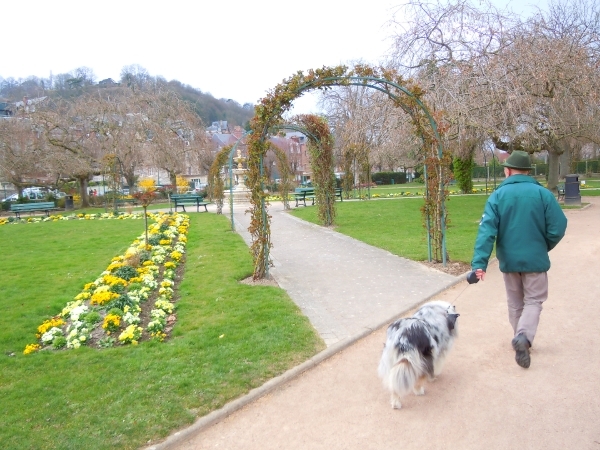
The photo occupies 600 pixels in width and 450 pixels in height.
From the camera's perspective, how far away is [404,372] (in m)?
3.58

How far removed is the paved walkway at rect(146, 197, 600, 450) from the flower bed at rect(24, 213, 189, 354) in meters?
2.05

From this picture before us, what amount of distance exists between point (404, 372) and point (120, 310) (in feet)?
13.9

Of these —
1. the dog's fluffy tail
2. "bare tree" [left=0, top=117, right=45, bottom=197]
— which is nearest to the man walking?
the dog's fluffy tail

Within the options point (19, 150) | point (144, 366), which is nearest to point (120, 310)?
point (144, 366)

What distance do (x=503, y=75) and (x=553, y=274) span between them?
8.27 metres

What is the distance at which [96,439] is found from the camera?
11.3 feet

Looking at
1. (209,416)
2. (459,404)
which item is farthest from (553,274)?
(209,416)

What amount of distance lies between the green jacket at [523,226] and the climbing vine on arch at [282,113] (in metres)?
4.41

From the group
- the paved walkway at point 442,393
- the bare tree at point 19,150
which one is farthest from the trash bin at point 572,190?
the bare tree at point 19,150

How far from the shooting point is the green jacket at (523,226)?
4.25 meters

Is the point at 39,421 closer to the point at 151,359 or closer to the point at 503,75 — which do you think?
the point at 151,359

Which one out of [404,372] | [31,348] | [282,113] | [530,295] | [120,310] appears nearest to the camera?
[404,372]

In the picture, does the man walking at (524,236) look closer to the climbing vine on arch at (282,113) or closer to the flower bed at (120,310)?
the flower bed at (120,310)

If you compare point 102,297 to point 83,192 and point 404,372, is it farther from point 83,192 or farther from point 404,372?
point 83,192
